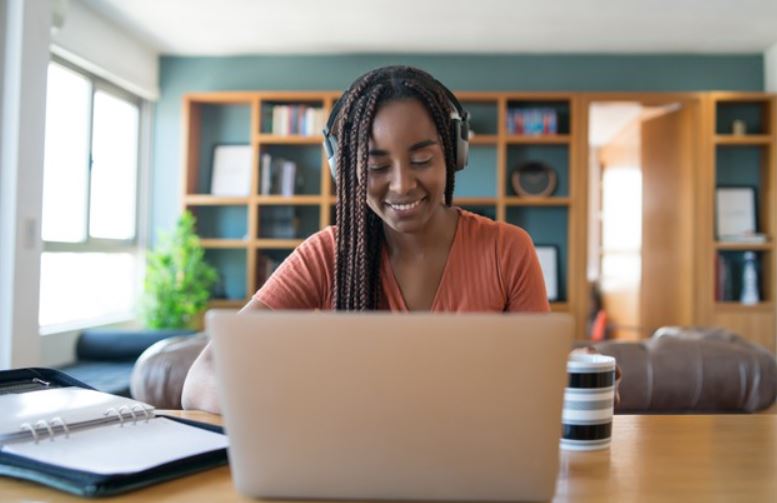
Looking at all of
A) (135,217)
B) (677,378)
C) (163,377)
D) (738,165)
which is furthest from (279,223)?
(677,378)

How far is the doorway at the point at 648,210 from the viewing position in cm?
535

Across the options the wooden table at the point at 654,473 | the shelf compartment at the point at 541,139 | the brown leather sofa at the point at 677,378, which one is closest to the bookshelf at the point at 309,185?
the shelf compartment at the point at 541,139

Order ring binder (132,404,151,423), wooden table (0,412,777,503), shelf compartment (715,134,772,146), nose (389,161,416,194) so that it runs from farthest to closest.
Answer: shelf compartment (715,134,772,146) → nose (389,161,416,194) → ring binder (132,404,151,423) → wooden table (0,412,777,503)

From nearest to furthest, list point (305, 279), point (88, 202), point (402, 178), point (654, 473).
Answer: point (654, 473), point (402, 178), point (305, 279), point (88, 202)

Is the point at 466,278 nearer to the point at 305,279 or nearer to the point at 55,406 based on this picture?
the point at 305,279

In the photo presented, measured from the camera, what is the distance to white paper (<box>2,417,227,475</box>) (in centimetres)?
76

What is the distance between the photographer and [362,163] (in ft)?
4.18

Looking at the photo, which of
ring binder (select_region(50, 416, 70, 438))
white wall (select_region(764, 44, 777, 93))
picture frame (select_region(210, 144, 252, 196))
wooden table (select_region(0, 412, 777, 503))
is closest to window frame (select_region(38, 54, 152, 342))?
picture frame (select_region(210, 144, 252, 196))

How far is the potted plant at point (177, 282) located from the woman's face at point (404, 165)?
384cm

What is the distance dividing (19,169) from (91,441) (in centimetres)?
306

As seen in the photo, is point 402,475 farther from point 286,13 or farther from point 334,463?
point 286,13

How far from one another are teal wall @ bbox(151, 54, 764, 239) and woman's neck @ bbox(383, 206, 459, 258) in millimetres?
4193

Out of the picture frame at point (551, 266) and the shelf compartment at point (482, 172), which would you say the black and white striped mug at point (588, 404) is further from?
the shelf compartment at point (482, 172)

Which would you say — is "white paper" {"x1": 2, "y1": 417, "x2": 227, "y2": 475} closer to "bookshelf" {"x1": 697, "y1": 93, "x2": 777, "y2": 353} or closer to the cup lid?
the cup lid
